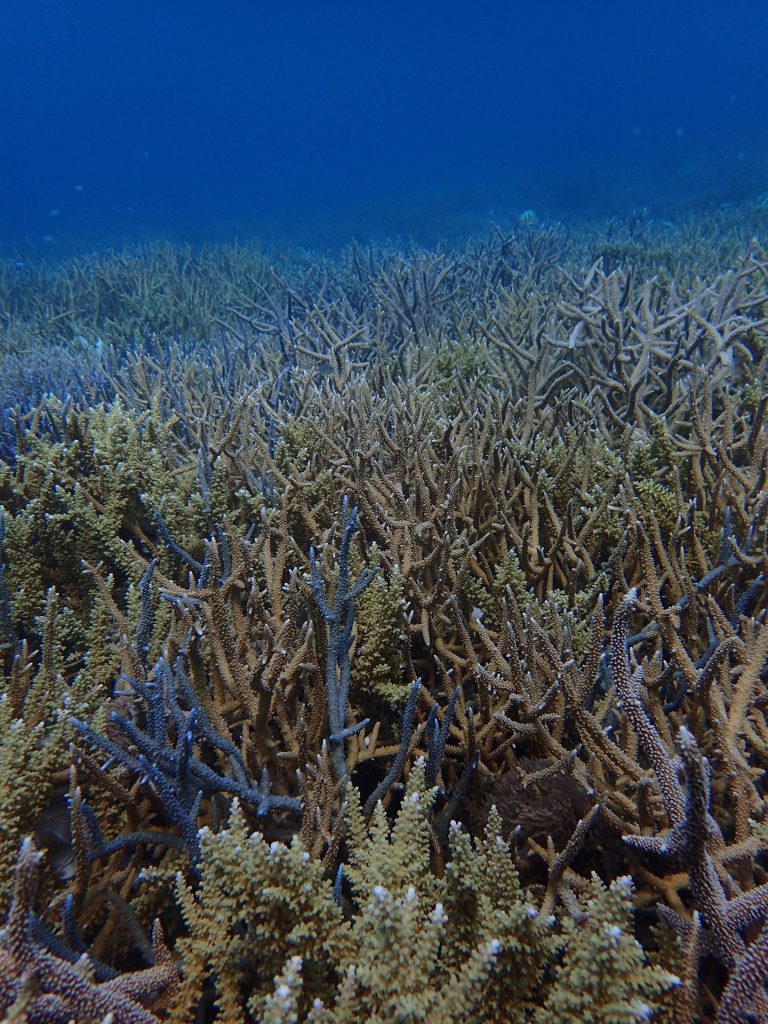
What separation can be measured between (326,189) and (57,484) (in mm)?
56987

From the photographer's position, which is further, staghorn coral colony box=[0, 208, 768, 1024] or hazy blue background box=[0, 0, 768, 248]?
hazy blue background box=[0, 0, 768, 248]

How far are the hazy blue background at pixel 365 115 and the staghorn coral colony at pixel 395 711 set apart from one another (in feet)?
70.3

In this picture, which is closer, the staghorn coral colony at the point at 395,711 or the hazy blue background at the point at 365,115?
the staghorn coral colony at the point at 395,711

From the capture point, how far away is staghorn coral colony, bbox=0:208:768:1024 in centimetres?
99

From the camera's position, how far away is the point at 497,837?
1104 millimetres

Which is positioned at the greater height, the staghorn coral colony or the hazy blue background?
the hazy blue background

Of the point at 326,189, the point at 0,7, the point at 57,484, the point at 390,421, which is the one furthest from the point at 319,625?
the point at 0,7

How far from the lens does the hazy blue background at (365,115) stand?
89.7 feet

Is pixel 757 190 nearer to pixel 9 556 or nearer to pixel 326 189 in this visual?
pixel 9 556

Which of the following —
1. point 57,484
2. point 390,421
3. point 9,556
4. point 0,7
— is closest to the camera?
point 9,556

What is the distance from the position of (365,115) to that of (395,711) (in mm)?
128491

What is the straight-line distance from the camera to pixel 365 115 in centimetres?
10450

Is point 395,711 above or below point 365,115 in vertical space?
below

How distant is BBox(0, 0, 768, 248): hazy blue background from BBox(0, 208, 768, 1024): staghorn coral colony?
21432 millimetres
